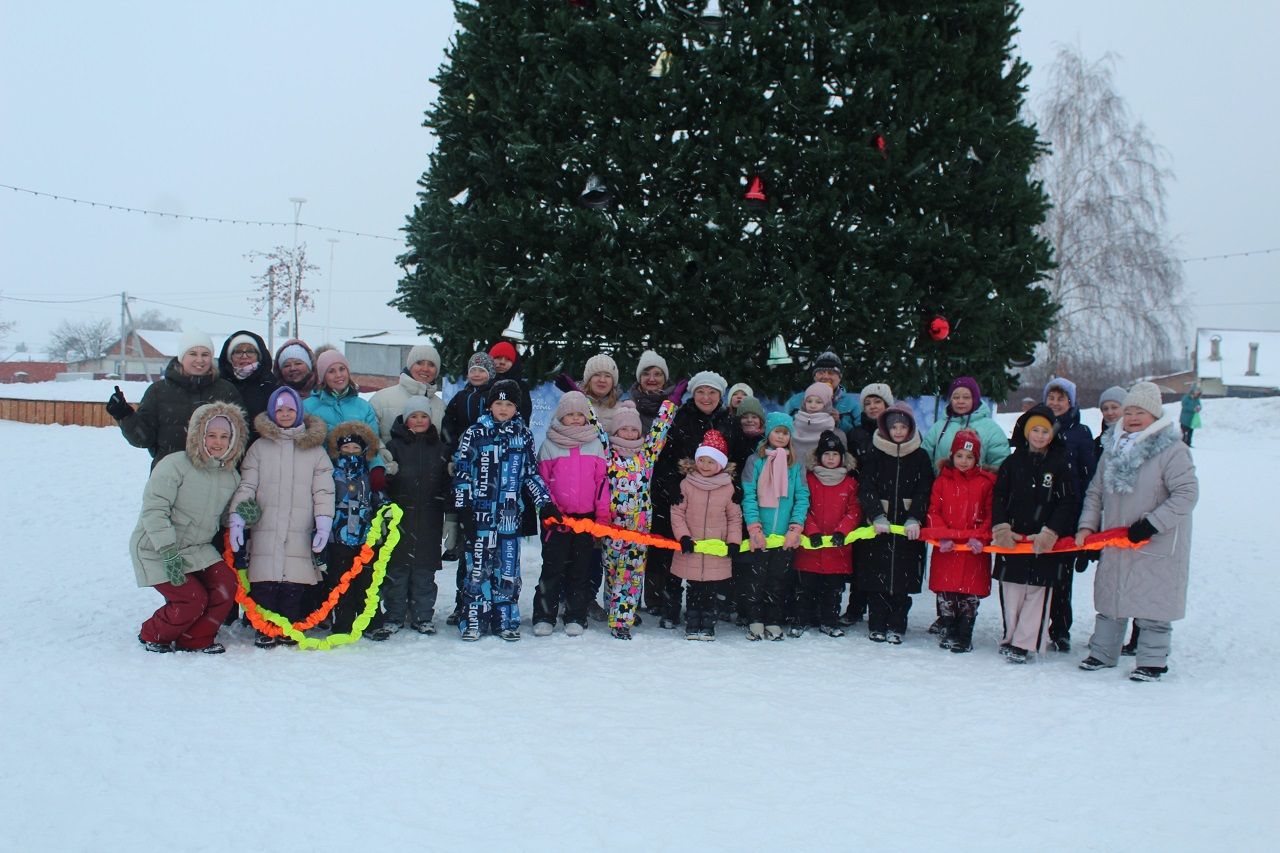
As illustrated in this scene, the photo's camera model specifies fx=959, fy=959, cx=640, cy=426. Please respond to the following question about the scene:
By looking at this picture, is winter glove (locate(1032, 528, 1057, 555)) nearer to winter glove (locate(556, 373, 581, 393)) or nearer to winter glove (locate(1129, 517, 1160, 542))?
winter glove (locate(1129, 517, 1160, 542))

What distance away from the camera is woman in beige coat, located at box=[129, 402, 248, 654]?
576 centimetres

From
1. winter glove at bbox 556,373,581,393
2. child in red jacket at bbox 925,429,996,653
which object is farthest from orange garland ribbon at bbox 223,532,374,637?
child in red jacket at bbox 925,429,996,653

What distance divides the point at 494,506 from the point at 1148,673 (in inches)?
168

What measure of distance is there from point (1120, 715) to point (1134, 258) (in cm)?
2401

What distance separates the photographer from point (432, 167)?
26.8ft

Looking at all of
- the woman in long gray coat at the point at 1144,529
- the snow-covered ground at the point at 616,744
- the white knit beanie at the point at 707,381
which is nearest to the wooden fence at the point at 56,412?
the snow-covered ground at the point at 616,744

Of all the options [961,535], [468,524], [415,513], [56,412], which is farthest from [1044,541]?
[56,412]

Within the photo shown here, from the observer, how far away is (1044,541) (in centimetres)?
630

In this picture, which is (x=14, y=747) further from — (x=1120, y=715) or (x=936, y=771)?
(x=1120, y=715)

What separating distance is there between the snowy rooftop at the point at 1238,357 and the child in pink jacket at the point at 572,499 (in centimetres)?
5120

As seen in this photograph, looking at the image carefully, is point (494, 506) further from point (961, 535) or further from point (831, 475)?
point (961, 535)

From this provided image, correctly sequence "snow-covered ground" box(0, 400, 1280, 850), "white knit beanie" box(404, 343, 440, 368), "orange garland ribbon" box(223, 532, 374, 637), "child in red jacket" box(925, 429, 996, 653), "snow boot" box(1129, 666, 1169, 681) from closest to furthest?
"snow-covered ground" box(0, 400, 1280, 850) → "snow boot" box(1129, 666, 1169, 681) → "orange garland ribbon" box(223, 532, 374, 637) → "child in red jacket" box(925, 429, 996, 653) → "white knit beanie" box(404, 343, 440, 368)

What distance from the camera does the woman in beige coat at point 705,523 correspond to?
6.67 metres

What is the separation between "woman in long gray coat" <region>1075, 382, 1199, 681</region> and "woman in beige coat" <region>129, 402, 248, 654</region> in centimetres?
546
